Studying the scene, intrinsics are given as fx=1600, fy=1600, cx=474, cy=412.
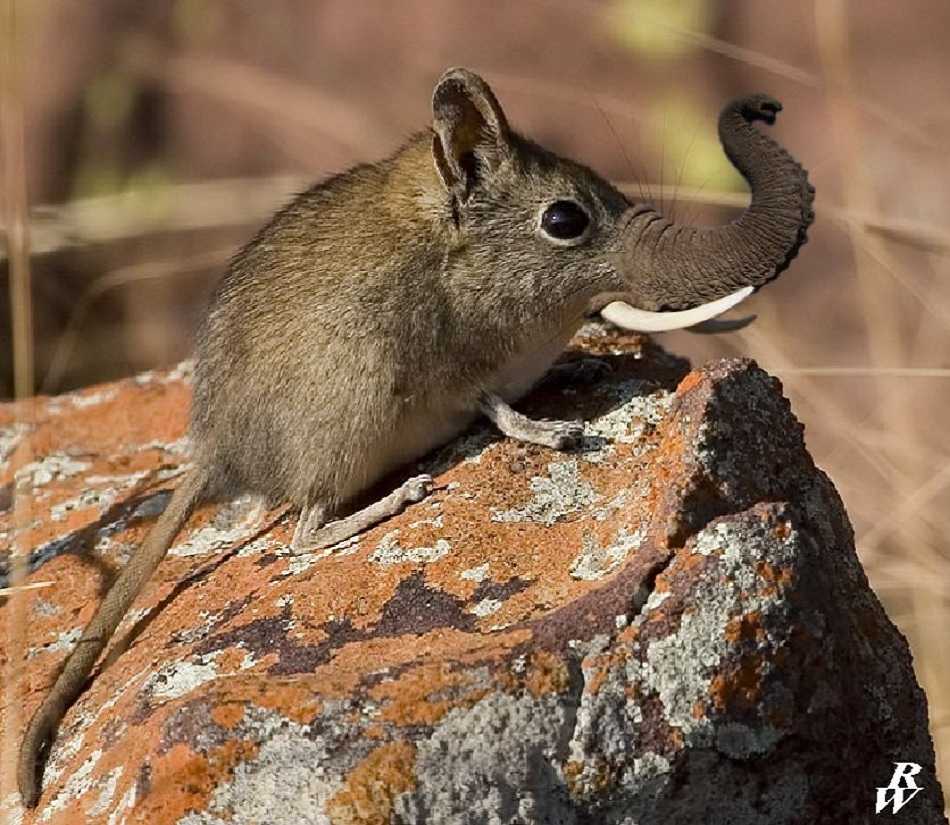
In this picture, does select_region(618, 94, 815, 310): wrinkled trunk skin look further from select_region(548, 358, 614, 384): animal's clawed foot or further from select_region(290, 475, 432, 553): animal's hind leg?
select_region(290, 475, 432, 553): animal's hind leg

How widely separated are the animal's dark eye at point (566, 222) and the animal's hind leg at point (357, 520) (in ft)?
2.62

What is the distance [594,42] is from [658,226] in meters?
3.02

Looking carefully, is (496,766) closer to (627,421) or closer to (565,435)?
(565,435)

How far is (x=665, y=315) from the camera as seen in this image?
3.99m

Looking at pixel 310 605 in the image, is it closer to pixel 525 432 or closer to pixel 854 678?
pixel 525 432

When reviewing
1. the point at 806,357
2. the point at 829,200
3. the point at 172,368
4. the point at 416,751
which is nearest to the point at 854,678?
the point at 416,751

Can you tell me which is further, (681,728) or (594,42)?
(594,42)

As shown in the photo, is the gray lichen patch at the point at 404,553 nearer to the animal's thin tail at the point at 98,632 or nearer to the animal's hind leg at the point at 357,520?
the animal's hind leg at the point at 357,520

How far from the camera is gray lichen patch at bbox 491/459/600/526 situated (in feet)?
11.4

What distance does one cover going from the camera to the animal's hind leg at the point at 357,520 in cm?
372

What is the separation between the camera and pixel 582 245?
4.20 m

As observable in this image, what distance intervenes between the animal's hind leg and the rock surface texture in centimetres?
4

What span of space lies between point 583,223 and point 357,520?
103 centimetres


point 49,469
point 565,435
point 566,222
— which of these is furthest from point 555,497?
point 49,469
